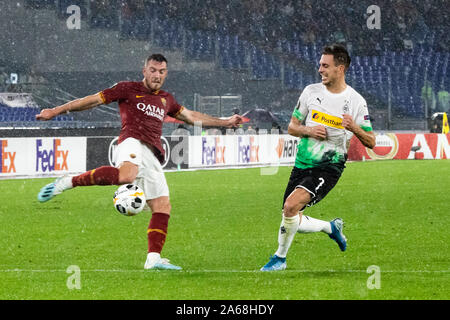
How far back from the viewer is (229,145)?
2853 cm

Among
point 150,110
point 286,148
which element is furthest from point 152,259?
point 286,148

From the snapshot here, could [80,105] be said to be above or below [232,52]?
below

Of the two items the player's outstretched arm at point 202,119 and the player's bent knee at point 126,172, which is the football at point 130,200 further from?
the player's outstretched arm at point 202,119

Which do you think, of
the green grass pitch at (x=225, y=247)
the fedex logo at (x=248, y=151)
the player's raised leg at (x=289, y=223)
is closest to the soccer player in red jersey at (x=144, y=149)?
the green grass pitch at (x=225, y=247)

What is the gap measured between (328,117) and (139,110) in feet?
5.84

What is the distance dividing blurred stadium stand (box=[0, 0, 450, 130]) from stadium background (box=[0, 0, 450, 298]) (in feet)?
0.18

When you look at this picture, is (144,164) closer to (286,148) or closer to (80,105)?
(80,105)

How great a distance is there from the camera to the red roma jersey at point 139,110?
25.8 ft

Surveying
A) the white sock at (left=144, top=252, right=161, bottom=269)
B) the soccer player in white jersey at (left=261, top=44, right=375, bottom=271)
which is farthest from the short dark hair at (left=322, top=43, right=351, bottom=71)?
the white sock at (left=144, top=252, right=161, bottom=269)

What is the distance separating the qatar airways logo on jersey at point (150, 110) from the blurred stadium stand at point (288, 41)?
32.3 m

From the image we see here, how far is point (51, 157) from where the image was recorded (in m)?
22.1

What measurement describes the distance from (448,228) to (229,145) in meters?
17.1
